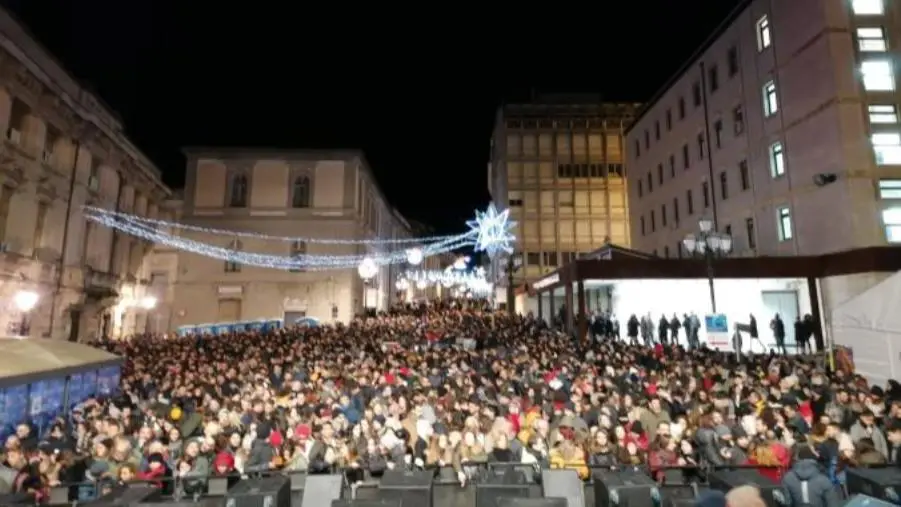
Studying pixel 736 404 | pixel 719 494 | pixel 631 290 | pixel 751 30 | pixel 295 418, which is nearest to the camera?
pixel 719 494

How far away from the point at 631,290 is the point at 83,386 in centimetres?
2431

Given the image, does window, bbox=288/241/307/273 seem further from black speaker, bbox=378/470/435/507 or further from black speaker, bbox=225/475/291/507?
black speaker, bbox=378/470/435/507

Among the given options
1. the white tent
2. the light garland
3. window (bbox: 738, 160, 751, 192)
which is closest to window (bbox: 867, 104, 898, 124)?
window (bbox: 738, 160, 751, 192)

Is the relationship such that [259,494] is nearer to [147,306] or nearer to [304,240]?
[304,240]

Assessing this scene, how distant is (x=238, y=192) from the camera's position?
137 ft

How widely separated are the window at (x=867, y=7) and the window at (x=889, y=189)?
725cm

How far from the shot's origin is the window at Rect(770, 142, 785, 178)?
24.8 metres

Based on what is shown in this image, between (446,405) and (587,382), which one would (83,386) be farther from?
(587,382)

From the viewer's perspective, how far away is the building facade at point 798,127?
2133cm

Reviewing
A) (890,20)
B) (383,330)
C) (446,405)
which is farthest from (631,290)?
(446,405)

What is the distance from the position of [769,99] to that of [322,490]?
27517 millimetres

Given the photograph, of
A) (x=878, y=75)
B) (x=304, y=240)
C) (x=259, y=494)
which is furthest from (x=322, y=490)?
(x=304, y=240)

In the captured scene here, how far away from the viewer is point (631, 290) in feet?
92.9

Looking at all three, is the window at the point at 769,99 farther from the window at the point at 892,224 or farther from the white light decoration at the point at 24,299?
the white light decoration at the point at 24,299
